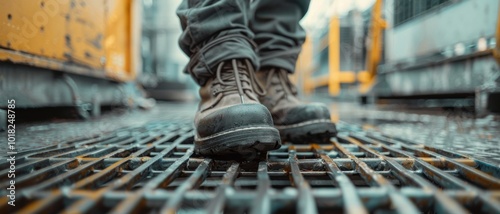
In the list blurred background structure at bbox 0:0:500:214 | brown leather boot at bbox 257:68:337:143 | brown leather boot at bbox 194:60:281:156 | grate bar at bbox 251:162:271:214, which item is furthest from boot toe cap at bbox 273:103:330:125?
grate bar at bbox 251:162:271:214

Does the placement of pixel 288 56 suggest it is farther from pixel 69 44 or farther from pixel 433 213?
pixel 69 44

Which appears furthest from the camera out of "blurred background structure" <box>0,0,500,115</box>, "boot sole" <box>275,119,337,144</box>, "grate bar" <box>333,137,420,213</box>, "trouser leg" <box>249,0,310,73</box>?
"blurred background structure" <box>0,0,500,115</box>

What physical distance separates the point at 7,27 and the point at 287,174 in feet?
4.40

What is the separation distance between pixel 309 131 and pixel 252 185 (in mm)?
453

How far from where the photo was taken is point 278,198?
0.49 metres

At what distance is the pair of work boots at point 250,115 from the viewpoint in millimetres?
747

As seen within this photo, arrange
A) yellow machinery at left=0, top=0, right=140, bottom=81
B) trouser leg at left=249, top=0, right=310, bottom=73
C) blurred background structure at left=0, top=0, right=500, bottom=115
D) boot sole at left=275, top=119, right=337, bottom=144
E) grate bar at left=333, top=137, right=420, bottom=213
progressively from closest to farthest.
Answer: grate bar at left=333, top=137, right=420, bottom=213, boot sole at left=275, top=119, right=337, bottom=144, trouser leg at left=249, top=0, right=310, bottom=73, yellow machinery at left=0, top=0, right=140, bottom=81, blurred background structure at left=0, top=0, right=500, bottom=115

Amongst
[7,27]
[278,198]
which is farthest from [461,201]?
[7,27]

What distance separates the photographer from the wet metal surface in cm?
47

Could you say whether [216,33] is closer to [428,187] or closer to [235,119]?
[235,119]

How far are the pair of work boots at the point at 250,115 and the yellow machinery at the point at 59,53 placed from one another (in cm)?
99

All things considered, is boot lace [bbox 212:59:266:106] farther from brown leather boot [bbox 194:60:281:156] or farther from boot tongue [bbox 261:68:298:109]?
boot tongue [bbox 261:68:298:109]

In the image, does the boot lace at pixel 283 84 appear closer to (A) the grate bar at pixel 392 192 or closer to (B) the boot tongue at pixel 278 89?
(B) the boot tongue at pixel 278 89

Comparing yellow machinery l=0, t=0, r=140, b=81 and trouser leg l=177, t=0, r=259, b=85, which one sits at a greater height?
yellow machinery l=0, t=0, r=140, b=81
